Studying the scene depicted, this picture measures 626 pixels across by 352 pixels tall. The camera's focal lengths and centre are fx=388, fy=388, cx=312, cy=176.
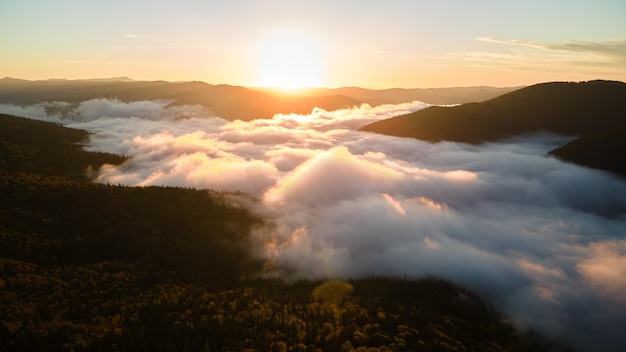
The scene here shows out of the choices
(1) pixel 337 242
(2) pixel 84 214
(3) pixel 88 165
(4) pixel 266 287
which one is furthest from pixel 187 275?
(3) pixel 88 165

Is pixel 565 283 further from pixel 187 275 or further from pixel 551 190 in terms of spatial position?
pixel 187 275

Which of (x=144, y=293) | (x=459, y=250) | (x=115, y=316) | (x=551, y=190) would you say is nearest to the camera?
(x=115, y=316)

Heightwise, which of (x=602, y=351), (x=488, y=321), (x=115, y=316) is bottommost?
(x=602, y=351)

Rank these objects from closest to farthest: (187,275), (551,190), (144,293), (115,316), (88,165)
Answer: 1. (115,316)
2. (144,293)
3. (187,275)
4. (88,165)
5. (551,190)

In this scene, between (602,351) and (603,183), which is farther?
(603,183)

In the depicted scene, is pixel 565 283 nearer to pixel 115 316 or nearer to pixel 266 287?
pixel 266 287

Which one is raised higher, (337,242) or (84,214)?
(84,214)
